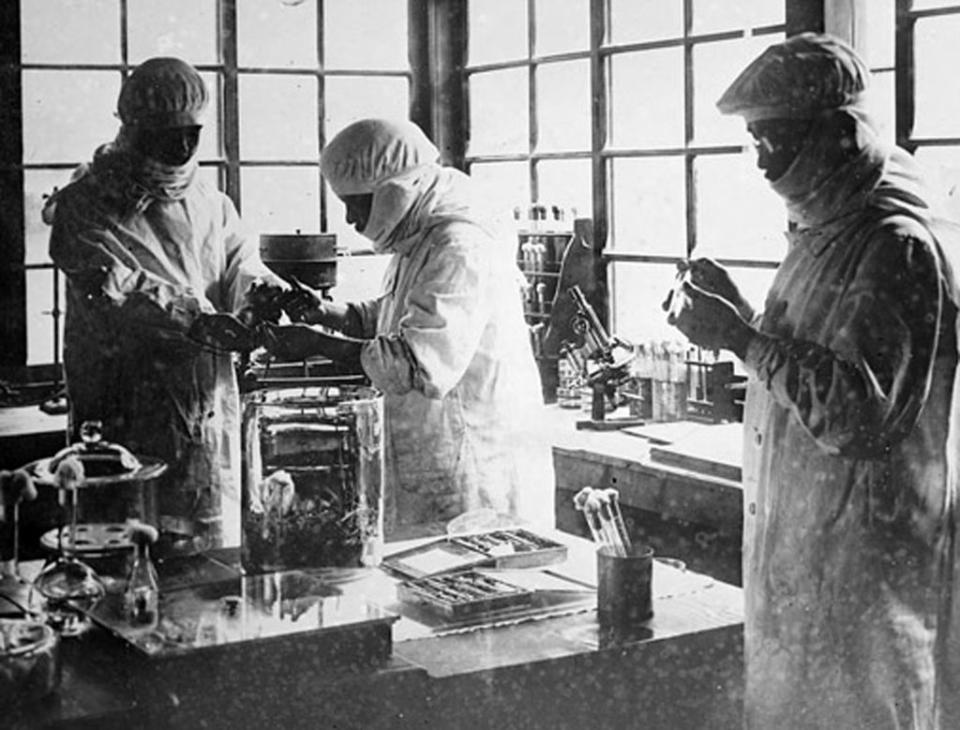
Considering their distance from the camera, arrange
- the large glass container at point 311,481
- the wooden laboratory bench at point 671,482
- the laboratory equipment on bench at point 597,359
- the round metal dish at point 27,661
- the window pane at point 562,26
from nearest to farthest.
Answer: the round metal dish at point 27,661
the large glass container at point 311,481
the wooden laboratory bench at point 671,482
the laboratory equipment on bench at point 597,359
the window pane at point 562,26

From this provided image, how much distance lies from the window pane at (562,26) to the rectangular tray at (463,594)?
8.88 feet

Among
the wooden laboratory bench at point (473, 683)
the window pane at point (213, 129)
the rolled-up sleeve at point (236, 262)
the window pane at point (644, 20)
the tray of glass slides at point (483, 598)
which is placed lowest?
the wooden laboratory bench at point (473, 683)

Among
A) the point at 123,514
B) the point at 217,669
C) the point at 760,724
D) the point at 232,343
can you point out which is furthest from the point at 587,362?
the point at 217,669

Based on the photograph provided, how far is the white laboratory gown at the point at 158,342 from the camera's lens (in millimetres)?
3016

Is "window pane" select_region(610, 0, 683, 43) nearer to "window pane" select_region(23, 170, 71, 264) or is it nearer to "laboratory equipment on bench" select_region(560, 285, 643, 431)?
"laboratory equipment on bench" select_region(560, 285, 643, 431)

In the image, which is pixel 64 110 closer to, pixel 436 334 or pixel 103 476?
pixel 436 334

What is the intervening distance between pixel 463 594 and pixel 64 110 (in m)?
2.92

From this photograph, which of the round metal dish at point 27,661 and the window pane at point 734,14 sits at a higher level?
the window pane at point 734,14

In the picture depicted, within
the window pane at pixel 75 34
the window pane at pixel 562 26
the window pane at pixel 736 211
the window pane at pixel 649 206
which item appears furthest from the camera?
the window pane at pixel 562 26

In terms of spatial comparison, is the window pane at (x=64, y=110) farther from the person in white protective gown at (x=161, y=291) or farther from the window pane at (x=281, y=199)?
the person in white protective gown at (x=161, y=291)

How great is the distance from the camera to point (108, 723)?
1578mm

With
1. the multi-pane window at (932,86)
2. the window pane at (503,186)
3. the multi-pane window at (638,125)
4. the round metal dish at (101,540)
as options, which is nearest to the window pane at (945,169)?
the multi-pane window at (932,86)

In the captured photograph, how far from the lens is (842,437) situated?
1942 millimetres

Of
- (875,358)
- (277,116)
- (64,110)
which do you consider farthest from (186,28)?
(875,358)
